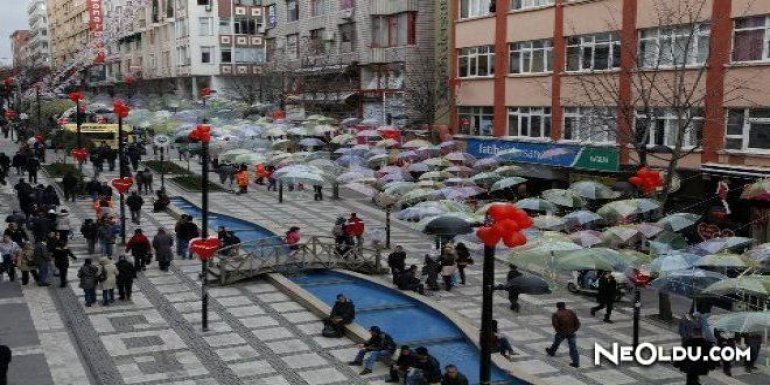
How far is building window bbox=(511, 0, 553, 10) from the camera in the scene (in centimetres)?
3713

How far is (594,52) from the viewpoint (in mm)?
34344

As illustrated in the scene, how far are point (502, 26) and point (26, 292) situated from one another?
87.7ft

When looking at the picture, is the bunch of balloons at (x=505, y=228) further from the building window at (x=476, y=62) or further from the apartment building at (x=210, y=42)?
the apartment building at (x=210, y=42)

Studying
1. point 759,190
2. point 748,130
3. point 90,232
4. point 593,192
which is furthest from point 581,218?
point 90,232

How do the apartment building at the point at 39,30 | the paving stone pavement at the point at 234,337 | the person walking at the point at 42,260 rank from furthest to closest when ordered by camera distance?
the apartment building at the point at 39,30, the person walking at the point at 42,260, the paving stone pavement at the point at 234,337

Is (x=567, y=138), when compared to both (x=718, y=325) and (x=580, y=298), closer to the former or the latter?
(x=580, y=298)

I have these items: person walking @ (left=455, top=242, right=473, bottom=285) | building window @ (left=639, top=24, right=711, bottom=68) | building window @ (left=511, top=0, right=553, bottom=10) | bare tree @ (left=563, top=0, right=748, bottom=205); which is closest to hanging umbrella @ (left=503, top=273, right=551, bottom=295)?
person walking @ (left=455, top=242, right=473, bottom=285)

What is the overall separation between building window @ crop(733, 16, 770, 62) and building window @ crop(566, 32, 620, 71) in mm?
5604

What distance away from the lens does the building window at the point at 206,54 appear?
3253 inches

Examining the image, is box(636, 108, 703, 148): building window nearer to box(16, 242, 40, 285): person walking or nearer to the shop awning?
the shop awning

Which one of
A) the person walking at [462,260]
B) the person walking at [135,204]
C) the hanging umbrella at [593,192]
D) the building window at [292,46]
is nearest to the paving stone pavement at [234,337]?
the person walking at [462,260]

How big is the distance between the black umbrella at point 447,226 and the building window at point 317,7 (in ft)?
144

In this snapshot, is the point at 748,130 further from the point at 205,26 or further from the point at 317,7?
the point at 205,26

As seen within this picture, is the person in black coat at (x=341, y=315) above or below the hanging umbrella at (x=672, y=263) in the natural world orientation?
below
